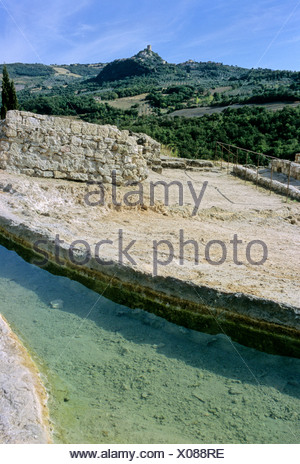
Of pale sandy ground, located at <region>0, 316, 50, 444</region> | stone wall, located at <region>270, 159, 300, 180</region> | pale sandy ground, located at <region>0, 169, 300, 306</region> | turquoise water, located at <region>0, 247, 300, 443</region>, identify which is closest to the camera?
pale sandy ground, located at <region>0, 316, 50, 444</region>

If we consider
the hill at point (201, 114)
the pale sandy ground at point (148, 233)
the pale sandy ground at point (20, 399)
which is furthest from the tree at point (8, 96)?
the pale sandy ground at point (20, 399)

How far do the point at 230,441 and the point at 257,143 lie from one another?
2353 centimetres

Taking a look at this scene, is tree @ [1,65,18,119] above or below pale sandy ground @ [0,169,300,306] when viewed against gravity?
above

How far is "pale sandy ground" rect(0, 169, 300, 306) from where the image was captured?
431 cm

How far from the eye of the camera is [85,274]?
15.0ft

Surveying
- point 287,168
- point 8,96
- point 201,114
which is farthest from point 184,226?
point 201,114

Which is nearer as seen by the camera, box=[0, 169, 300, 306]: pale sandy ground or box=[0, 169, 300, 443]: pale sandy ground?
box=[0, 169, 300, 443]: pale sandy ground

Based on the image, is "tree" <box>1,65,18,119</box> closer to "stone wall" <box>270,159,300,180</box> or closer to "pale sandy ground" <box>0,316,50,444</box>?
"stone wall" <box>270,159,300,180</box>

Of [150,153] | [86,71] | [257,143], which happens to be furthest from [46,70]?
[150,153]

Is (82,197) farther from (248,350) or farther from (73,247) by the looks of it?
(248,350)

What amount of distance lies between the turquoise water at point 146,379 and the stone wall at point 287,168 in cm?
1051

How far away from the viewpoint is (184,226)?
6.94m

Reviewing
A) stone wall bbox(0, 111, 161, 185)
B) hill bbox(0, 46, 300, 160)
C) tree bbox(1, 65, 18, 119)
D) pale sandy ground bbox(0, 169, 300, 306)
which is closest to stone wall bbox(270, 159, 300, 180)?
pale sandy ground bbox(0, 169, 300, 306)

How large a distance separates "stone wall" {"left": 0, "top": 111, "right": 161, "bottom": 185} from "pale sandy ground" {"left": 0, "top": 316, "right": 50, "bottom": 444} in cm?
606
